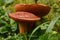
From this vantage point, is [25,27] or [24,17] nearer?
[24,17]

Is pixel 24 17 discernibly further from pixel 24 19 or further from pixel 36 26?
pixel 36 26

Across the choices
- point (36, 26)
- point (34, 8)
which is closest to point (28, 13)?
point (34, 8)

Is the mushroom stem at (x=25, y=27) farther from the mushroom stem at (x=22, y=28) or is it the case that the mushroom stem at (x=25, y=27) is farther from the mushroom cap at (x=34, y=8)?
the mushroom cap at (x=34, y=8)

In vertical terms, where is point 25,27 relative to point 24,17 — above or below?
below

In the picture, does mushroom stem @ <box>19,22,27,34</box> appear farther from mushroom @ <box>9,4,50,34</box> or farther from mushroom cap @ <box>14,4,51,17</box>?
mushroom cap @ <box>14,4,51,17</box>

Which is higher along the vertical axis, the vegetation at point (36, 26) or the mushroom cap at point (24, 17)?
the mushroom cap at point (24, 17)

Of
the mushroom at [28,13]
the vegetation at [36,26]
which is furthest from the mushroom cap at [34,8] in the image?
the vegetation at [36,26]
